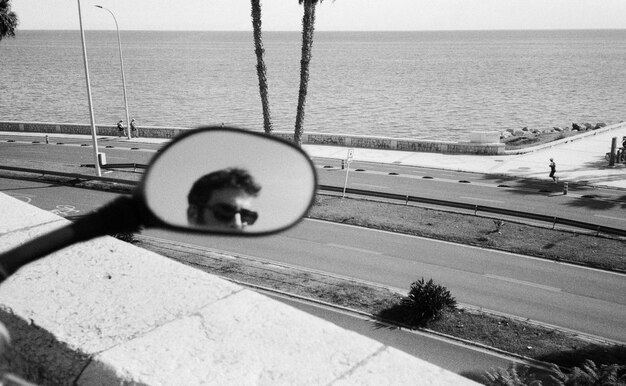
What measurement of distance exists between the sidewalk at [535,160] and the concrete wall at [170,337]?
28.4 m

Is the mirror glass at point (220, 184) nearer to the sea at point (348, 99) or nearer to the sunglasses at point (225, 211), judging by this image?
the sunglasses at point (225, 211)

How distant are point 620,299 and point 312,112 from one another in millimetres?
65241

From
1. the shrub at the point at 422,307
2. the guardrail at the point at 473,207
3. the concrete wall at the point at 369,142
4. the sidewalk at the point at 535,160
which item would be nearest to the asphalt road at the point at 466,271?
the shrub at the point at 422,307

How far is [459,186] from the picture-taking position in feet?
104

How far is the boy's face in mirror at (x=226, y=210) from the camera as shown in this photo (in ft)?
4.57

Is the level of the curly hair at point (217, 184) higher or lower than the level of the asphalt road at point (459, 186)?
higher

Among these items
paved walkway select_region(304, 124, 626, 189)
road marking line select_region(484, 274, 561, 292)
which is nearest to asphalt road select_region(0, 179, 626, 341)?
road marking line select_region(484, 274, 561, 292)

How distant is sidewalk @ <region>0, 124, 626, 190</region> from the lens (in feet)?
112

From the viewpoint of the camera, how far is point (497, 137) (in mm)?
43031

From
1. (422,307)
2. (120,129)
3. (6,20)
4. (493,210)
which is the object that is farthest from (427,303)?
(120,129)

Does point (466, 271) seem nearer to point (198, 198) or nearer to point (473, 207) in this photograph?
point (473, 207)

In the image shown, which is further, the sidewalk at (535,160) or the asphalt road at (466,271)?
the sidewalk at (535,160)

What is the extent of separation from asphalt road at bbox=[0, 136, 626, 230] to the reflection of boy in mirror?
26339 mm

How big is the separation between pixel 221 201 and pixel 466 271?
18348mm
